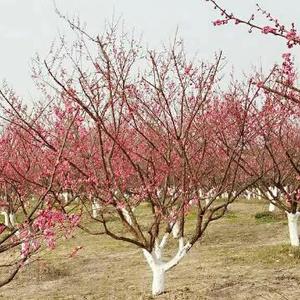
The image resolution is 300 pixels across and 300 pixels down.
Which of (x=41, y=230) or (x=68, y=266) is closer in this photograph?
(x=41, y=230)

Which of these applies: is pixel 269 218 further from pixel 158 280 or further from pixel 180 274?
pixel 158 280

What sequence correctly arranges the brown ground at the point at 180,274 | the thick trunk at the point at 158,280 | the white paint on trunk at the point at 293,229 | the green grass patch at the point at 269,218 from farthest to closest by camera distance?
1. the green grass patch at the point at 269,218
2. the white paint on trunk at the point at 293,229
3. the brown ground at the point at 180,274
4. the thick trunk at the point at 158,280

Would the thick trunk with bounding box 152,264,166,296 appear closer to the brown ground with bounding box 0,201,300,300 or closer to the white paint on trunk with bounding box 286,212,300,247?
the brown ground with bounding box 0,201,300,300

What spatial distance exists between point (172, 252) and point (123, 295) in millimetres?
7179

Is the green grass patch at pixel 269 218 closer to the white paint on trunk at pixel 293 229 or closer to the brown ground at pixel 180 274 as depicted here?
the brown ground at pixel 180 274

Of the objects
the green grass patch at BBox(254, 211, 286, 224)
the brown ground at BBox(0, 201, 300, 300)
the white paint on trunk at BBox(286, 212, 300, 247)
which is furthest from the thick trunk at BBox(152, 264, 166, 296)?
the green grass patch at BBox(254, 211, 286, 224)

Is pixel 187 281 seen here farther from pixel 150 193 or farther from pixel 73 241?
pixel 73 241

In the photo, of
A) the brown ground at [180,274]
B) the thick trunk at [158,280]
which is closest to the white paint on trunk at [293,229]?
the brown ground at [180,274]

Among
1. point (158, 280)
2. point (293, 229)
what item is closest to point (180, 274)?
point (158, 280)

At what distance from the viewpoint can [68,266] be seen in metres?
16.0

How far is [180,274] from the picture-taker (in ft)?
44.0

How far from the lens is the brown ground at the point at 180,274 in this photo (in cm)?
1069

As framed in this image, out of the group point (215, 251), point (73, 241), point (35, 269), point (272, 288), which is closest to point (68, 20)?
point (272, 288)

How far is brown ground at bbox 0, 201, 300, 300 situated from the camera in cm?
1069
